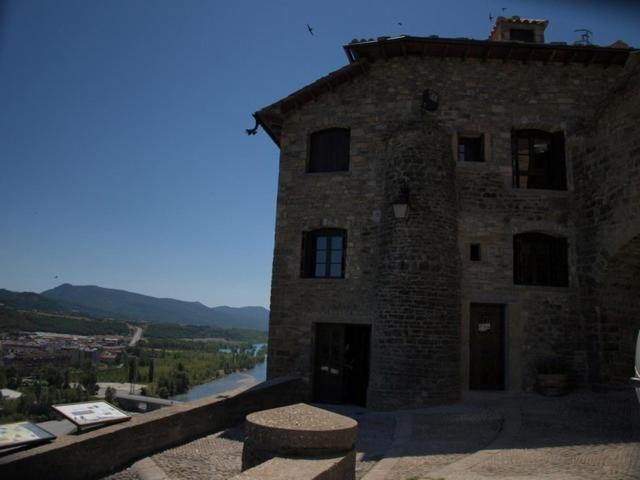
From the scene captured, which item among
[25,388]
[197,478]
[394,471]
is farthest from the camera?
[25,388]

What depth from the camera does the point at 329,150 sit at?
12.0 metres

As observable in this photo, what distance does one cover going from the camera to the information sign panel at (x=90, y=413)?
5.39 meters

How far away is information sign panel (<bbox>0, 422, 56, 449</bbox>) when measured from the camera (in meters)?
4.40

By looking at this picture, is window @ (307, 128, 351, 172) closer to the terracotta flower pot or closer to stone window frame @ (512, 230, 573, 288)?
stone window frame @ (512, 230, 573, 288)

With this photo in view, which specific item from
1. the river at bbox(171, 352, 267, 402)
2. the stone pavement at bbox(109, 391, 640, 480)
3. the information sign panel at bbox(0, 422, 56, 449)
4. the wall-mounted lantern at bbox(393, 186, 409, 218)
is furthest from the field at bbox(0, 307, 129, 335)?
the information sign panel at bbox(0, 422, 56, 449)

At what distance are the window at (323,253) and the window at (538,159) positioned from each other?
4676mm

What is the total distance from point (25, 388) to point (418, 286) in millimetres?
40387

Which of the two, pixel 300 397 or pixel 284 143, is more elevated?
pixel 284 143

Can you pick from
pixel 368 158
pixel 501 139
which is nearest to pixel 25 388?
pixel 368 158

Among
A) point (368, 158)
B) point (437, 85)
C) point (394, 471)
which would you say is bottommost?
point (394, 471)

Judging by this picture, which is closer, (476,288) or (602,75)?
(476,288)

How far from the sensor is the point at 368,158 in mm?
11367

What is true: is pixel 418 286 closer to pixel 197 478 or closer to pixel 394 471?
pixel 394 471

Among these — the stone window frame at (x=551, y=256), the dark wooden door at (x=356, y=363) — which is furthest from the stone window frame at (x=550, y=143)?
the dark wooden door at (x=356, y=363)
